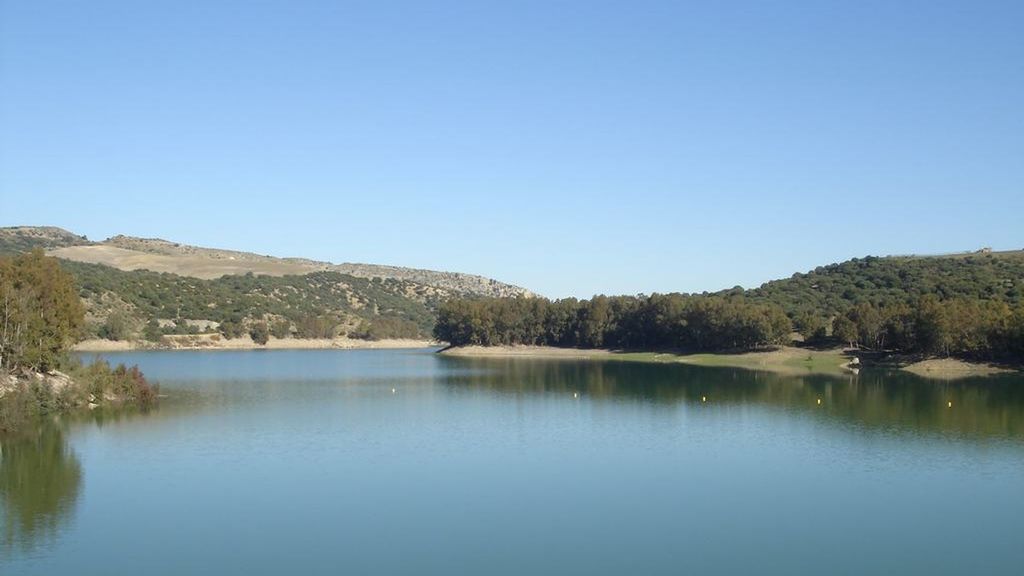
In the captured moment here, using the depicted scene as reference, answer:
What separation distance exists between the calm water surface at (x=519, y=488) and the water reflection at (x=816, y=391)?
0.60m

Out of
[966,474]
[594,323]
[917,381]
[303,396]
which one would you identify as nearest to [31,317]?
[303,396]

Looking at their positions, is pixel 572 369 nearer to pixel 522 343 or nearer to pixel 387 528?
pixel 522 343

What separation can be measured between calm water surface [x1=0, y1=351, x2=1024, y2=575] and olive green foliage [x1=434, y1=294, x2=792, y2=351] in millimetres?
47433

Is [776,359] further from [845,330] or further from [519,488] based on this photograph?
[519,488]

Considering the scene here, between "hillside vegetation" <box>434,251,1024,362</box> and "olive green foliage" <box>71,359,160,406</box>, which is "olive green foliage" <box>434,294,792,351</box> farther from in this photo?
"olive green foliage" <box>71,359,160,406</box>

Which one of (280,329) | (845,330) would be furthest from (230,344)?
(845,330)

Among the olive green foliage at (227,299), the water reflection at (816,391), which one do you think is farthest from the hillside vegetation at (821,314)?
the olive green foliage at (227,299)

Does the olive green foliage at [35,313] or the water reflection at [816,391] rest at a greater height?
the olive green foliage at [35,313]

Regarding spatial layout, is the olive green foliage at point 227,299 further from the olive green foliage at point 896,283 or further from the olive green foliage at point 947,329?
the olive green foliage at point 947,329

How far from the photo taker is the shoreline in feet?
299

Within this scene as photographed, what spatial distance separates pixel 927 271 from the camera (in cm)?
13750

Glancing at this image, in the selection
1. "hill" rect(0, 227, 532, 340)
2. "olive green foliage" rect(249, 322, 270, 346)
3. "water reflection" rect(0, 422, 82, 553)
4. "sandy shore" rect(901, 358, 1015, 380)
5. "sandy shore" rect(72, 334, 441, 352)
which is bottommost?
"water reflection" rect(0, 422, 82, 553)

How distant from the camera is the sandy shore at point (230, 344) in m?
134

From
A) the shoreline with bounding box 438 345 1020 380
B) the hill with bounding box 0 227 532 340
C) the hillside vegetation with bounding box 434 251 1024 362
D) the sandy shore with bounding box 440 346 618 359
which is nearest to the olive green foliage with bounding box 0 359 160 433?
the shoreline with bounding box 438 345 1020 380
